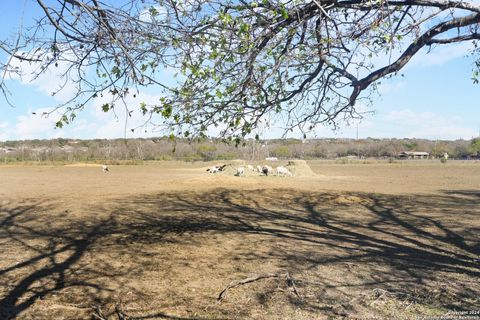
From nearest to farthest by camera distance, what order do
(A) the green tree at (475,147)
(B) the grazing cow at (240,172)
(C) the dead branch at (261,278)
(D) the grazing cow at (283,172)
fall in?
(C) the dead branch at (261,278) < (B) the grazing cow at (240,172) < (D) the grazing cow at (283,172) < (A) the green tree at (475,147)

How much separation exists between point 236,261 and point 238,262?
0.08 m

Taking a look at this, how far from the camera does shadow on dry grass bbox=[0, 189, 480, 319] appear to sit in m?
4.78

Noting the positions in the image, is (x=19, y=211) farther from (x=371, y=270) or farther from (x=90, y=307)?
(x=371, y=270)

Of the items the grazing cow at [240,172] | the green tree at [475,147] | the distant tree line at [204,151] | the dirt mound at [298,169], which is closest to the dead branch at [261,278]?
the grazing cow at [240,172]

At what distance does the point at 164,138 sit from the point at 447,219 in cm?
853

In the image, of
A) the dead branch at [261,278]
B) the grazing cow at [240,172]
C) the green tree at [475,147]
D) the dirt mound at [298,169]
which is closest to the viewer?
the dead branch at [261,278]

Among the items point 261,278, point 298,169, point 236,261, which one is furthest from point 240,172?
point 261,278

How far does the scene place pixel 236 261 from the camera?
6.75 meters

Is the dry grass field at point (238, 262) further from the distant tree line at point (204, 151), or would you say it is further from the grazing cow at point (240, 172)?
the distant tree line at point (204, 151)

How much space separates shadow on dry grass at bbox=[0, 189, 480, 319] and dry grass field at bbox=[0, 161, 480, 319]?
21 mm

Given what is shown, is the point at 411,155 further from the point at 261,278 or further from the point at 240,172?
the point at 261,278

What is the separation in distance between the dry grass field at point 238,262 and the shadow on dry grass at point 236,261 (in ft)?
0.07

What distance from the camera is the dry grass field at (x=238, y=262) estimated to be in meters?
4.73

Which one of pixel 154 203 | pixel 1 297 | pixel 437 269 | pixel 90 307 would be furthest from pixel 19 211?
pixel 437 269
